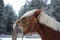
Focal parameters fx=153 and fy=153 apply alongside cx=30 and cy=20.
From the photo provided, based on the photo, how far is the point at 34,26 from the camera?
473 mm

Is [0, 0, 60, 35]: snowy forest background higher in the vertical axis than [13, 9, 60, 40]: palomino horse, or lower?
higher

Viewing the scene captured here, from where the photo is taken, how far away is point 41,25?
47cm

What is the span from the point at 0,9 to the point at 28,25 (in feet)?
3.29

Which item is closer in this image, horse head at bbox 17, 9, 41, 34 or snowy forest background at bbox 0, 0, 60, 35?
horse head at bbox 17, 9, 41, 34

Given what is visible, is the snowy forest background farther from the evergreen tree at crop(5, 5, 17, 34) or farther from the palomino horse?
the palomino horse

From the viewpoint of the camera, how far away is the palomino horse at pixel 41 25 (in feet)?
1.52

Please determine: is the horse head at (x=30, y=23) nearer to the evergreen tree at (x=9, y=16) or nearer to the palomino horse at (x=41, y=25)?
the palomino horse at (x=41, y=25)

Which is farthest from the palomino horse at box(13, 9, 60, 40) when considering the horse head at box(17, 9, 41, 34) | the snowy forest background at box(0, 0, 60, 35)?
the snowy forest background at box(0, 0, 60, 35)

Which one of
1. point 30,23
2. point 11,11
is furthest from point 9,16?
point 30,23

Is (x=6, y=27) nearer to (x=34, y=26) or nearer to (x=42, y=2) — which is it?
(x=42, y=2)

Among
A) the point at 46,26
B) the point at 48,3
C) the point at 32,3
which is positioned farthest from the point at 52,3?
the point at 46,26

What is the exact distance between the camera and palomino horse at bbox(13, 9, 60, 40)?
46cm

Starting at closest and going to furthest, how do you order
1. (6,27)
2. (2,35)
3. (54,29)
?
(54,29) → (6,27) → (2,35)

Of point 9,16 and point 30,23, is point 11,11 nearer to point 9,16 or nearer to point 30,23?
point 9,16
